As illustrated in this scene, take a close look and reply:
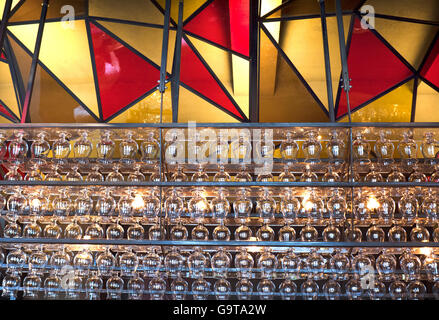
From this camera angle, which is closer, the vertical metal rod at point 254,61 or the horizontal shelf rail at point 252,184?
the horizontal shelf rail at point 252,184

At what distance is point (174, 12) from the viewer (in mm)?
5727

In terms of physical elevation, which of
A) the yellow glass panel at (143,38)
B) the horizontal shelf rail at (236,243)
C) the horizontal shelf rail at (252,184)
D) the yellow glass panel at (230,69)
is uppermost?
the yellow glass panel at (143,38)

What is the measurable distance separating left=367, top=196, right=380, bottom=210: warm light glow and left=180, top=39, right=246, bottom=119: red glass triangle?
2.75 m

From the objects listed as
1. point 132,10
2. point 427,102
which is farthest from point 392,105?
point 132,10

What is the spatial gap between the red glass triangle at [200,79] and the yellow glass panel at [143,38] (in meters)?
0.18

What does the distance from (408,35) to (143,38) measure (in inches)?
121

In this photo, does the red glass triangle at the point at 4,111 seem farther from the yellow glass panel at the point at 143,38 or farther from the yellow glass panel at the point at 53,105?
the yellow glass panel at the point at 143,38

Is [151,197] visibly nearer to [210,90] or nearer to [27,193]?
[27,193]

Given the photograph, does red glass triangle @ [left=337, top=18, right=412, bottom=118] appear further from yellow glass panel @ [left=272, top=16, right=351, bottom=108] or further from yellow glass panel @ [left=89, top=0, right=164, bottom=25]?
yellow glass panel @ [left=89, top=0, right=164, bottom=25]

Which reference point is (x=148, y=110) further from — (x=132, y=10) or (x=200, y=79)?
(x=132, y=10)

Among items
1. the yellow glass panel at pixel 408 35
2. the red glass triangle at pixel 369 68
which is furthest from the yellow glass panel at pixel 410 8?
the red glass triangle at pixel 369 68

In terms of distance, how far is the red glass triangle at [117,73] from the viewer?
586cm

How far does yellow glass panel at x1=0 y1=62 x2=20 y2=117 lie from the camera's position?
603 cm
